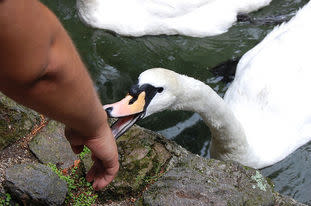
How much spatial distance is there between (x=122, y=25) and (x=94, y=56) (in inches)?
20.0

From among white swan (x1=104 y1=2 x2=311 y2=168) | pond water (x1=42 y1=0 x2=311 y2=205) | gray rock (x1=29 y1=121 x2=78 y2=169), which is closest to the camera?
gray rock (x1=29 y1=121 x2=78 y2=169)

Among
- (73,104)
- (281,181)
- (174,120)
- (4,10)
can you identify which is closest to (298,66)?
(281,181)

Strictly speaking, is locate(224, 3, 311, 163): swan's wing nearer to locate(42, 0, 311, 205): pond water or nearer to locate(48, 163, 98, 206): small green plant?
locate(42, 0, 311, 205): pond water

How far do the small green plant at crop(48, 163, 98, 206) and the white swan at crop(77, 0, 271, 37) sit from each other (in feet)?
7.65

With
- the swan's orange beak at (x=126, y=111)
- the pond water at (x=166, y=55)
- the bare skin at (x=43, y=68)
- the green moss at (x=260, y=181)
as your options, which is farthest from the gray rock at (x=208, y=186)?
the pond water at (x=166, y=55)

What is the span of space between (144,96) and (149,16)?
2.34 meters

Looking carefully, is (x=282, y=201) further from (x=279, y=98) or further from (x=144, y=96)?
(x=279, y=98)

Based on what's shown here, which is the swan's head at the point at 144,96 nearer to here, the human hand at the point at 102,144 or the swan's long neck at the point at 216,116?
the swan's long neck at the point at 216,116

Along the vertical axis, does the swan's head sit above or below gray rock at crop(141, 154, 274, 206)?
above

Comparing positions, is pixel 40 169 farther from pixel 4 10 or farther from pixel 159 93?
pixel 4 10

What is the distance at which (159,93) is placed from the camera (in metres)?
2.47

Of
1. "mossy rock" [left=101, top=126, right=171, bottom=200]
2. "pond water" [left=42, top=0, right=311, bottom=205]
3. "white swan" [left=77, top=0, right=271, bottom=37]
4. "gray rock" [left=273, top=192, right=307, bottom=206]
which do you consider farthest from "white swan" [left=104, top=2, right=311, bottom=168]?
"white swan" [left=77, top=0, right=271, bottom=37]

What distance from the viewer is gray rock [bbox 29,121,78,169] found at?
8.53 feet

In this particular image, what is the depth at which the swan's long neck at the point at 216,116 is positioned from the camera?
2.62 m
